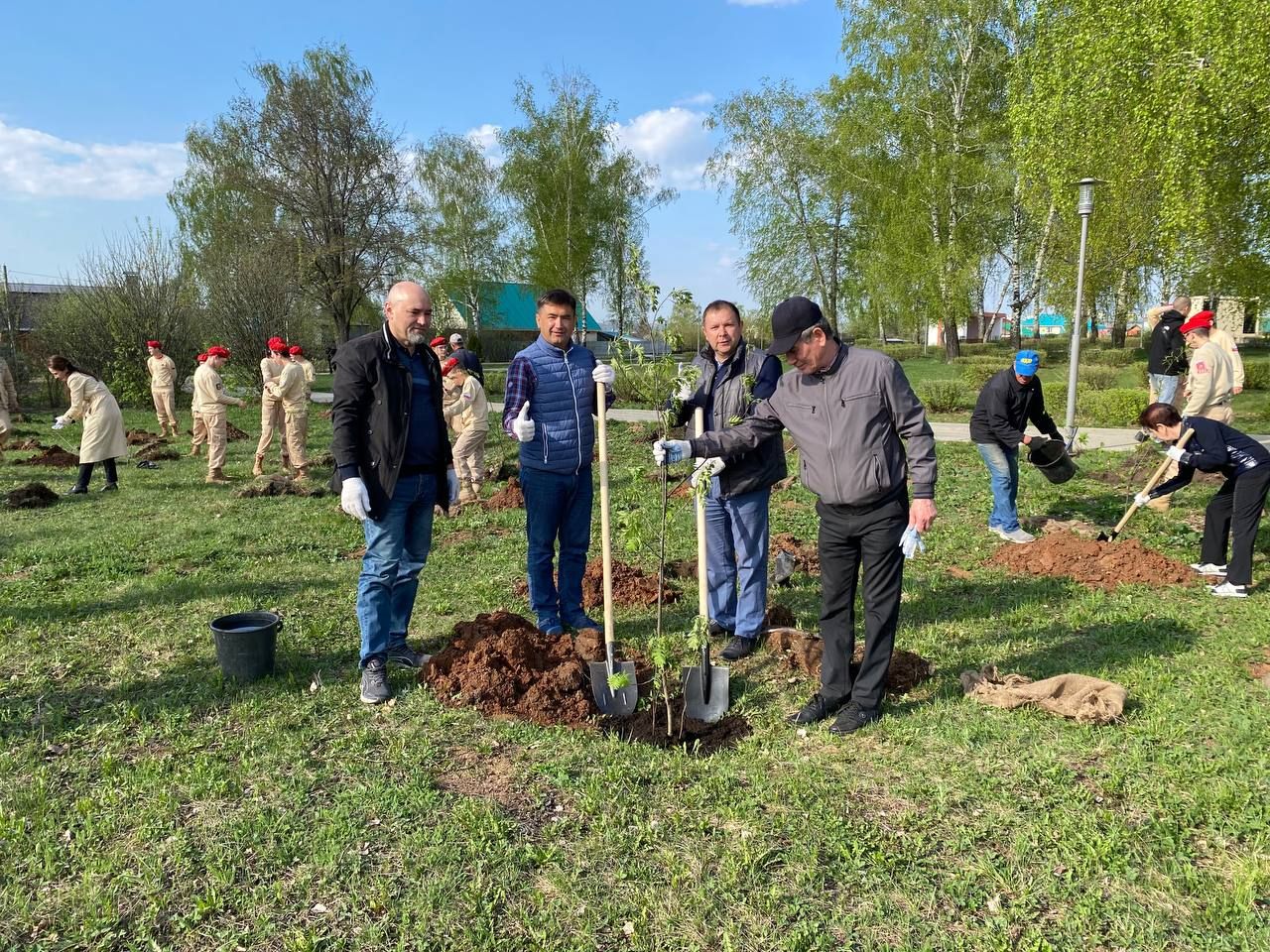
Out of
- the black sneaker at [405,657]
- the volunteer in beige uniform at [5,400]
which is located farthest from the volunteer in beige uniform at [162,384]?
the black sneaker at [405,657]

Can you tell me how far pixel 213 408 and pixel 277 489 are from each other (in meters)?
2.00

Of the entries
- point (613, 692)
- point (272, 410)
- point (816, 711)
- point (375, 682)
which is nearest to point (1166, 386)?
point (816, 711)

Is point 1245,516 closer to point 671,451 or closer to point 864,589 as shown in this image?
point 864,589

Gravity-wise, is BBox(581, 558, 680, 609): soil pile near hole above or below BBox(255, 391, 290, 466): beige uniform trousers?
below

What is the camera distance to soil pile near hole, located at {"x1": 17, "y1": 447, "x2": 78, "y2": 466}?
12.6m

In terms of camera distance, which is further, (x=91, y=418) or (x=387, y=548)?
(x=91, y=418)

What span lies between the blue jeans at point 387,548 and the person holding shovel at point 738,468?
4.74 ft

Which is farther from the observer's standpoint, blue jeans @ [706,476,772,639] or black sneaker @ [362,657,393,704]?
blue jeans @ [706,476,772,639]

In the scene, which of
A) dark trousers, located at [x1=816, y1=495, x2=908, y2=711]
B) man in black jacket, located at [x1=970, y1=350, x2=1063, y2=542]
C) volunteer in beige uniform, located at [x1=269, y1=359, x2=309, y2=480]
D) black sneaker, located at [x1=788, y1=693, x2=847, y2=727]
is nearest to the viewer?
dark trousers, located at [x1=816, y1=495, x2=908, y2=711]

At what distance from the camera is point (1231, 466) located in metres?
5.75

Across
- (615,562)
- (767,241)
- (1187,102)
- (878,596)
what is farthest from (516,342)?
(878,596)

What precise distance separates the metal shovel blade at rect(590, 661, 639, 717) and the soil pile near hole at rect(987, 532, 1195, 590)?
3834 millimetres

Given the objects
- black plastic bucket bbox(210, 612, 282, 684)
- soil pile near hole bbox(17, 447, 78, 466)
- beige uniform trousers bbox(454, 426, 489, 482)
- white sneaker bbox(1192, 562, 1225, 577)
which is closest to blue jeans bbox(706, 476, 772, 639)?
black plastic bucket bbox(210, 612, 282, 684)

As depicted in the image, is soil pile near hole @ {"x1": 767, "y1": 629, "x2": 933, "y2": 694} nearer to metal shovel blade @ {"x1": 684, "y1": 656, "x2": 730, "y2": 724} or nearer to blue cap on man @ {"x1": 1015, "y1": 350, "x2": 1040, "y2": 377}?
metal shovel blade @ {"x1": 684, "y1": 656, "x2": 730, "y2": 724}
